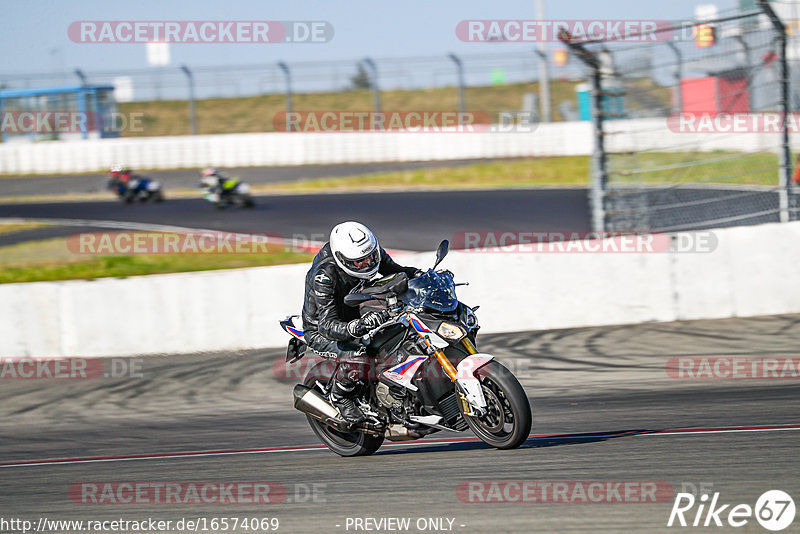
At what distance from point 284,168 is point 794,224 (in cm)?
1696

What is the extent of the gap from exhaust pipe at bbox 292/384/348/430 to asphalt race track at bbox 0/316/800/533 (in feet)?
0.92

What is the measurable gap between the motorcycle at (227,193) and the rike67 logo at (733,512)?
1705 cm

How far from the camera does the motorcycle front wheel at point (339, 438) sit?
20.9 ft

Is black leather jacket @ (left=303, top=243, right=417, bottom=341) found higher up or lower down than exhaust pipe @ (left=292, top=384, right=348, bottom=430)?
higher up

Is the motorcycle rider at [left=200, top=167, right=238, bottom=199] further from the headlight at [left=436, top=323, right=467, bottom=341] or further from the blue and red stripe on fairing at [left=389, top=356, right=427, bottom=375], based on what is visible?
the headlight at [left=436, top=323, right=467, bottom=341]

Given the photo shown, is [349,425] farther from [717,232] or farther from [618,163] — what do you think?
[618,163]

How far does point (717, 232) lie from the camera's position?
36.2 ft

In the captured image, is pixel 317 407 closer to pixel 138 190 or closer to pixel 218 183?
pixel 218 183

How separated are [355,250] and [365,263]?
126mm

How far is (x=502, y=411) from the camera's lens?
5.46 metres

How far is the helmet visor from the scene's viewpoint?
5848 mm

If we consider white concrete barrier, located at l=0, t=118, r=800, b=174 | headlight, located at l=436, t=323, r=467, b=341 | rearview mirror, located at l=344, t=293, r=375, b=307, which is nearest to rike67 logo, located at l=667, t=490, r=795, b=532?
headlight, located at l=436, t=323, r=467, b=341

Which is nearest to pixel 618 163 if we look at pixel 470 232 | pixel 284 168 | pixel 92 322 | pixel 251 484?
pixel 470 232

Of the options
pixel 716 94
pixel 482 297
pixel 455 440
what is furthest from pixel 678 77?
pixel 455 440
